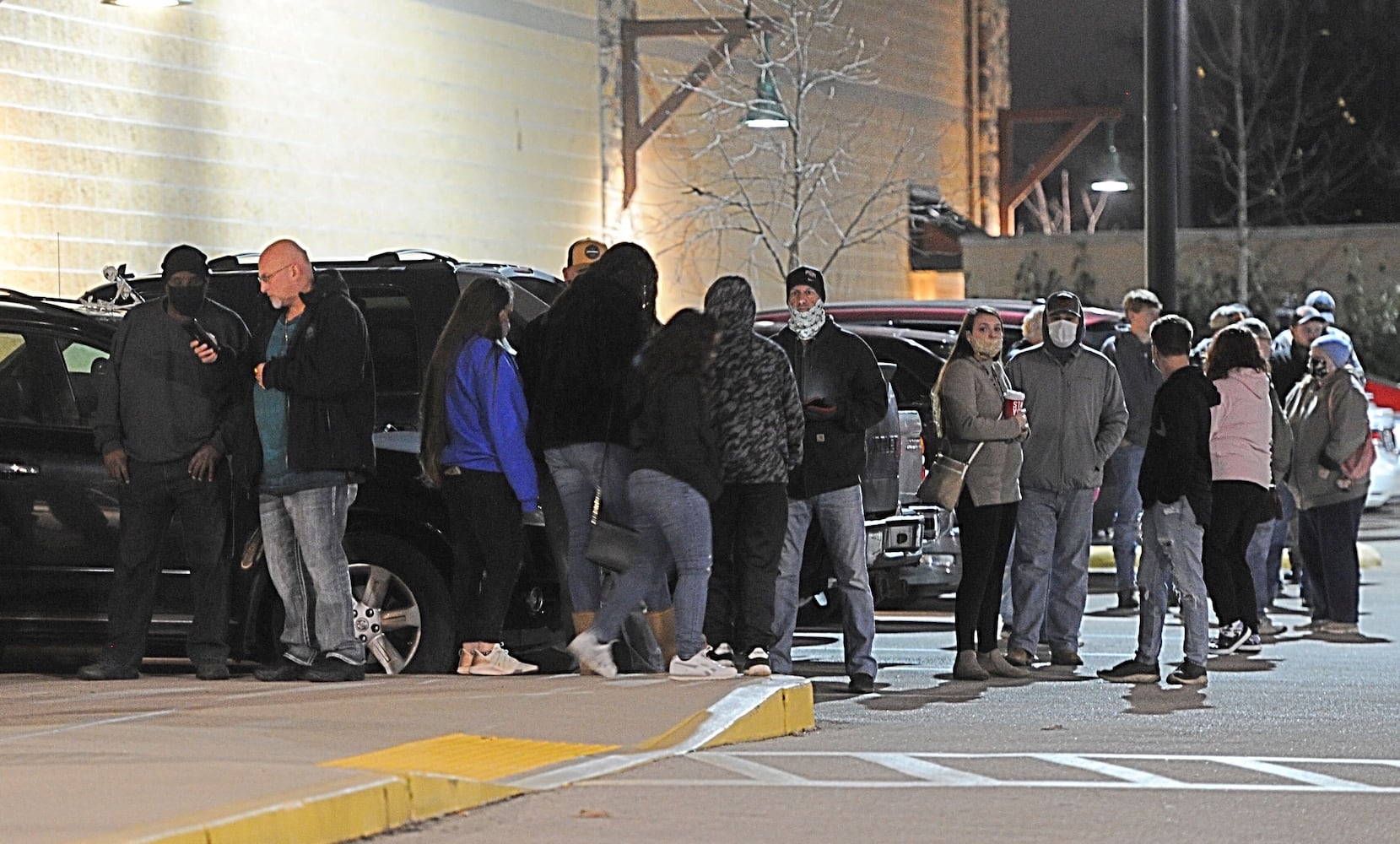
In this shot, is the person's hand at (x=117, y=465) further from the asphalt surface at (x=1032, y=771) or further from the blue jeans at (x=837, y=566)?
the asphalt surface at (x=1032, y=771)

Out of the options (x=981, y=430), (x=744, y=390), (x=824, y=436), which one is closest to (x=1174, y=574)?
(x=981, y=430)

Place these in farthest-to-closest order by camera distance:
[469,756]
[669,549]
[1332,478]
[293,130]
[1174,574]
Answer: [293,130] < [1332,478] < [1174,574] < [669,549] < [469,756]

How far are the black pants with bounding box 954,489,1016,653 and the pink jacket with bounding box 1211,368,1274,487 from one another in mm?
1403

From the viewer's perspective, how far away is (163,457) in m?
10.6

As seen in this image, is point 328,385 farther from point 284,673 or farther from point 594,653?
point 594,653

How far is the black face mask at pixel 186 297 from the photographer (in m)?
10.7

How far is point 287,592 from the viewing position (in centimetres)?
1058

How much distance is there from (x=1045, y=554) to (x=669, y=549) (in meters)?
2.87

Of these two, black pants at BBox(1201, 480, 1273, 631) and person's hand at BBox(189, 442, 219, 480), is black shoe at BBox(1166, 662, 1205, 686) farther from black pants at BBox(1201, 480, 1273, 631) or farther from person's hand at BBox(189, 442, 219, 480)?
person's hand at BBox(189, 442, 219, 480)

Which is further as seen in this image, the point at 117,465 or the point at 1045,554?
the point at 1045,554

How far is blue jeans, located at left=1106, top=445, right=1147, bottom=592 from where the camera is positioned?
A: 1571cm

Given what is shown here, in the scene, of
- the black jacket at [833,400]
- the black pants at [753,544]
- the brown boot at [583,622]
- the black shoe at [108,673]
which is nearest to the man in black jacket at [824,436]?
the black jacket at [833,400]

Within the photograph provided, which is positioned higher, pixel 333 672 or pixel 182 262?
pixel 182 262

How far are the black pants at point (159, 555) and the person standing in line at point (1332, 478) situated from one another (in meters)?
7.21
